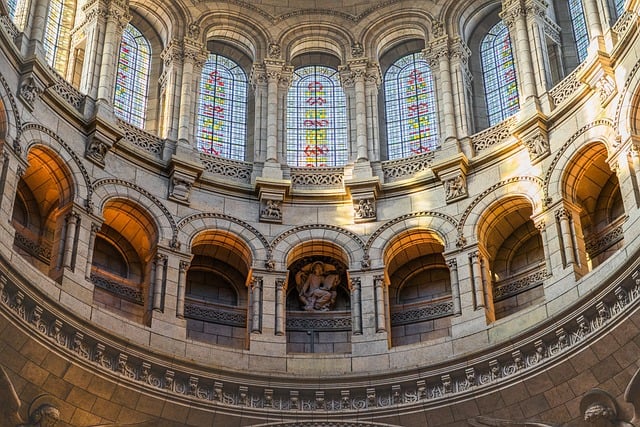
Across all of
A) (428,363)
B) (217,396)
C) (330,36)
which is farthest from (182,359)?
Result: (330,36)

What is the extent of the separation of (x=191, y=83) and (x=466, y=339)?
11.3 metres

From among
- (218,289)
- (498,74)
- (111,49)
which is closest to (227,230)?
(218,289)

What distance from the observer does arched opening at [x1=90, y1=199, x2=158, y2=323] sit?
2930cm

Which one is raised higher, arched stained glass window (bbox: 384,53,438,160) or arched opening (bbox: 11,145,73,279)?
arched stained glass window (bbox: 384,53,438,160)

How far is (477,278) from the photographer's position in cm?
2892

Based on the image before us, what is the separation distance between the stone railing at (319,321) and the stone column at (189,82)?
5.44 m

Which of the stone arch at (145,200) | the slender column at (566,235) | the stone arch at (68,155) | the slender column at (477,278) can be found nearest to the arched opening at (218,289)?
the stone arch at (145,200)

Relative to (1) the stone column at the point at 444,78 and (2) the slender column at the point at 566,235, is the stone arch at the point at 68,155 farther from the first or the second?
(2) the slender column at the point at 566,235

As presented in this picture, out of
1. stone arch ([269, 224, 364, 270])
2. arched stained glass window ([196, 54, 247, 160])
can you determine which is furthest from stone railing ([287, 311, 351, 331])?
arched stained glass window ([196, 54, 247, 160])

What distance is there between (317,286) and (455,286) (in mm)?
4058

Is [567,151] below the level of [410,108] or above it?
below

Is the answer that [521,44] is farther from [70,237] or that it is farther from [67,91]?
[70,237]

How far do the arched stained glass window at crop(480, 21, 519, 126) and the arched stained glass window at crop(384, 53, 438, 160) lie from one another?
1.63 m

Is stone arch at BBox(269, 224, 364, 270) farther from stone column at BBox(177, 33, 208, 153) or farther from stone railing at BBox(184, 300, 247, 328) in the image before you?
stone column at BBox(177, 33, 208, 153)
